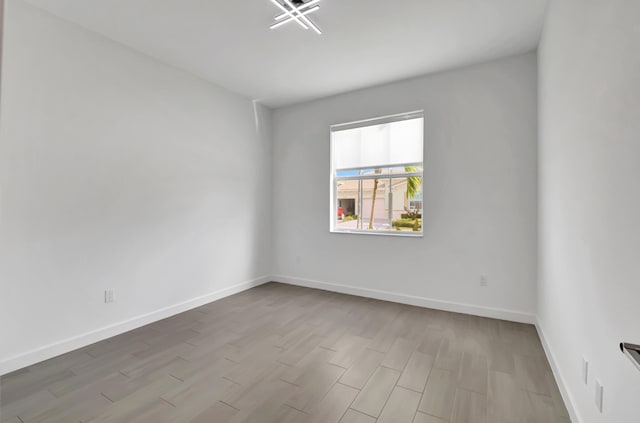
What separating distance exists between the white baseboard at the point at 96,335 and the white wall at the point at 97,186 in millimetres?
11

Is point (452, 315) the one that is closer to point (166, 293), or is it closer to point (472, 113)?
point (472, 113)

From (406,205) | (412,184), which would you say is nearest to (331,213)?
(406,205)

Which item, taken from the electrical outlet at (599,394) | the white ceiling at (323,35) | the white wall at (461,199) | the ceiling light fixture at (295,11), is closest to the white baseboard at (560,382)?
the electrical outlet at (599,394)

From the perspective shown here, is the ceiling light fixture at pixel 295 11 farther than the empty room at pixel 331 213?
Yes

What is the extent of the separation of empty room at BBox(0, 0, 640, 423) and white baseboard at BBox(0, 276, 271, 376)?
2 cm

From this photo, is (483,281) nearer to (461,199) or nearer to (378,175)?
(461,199)

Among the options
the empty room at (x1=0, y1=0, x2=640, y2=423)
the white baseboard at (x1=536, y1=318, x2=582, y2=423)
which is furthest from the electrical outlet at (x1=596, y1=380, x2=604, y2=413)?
the white baseboard at (x1=536, y1=318, x2=582, y2=423)

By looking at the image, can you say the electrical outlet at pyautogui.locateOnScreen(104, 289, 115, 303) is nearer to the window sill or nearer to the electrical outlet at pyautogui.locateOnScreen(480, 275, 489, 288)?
the window sill

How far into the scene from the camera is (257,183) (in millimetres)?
4836

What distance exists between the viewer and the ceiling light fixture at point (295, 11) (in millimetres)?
2480

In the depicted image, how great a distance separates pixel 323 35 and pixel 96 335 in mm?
3568

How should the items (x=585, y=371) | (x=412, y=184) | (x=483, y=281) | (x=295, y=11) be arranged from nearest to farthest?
1. (x=585, y=371)
2. (x=295, y=11)
3. (x=483, y=281)
4. (x=412, y=184)

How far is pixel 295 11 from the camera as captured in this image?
2.54 m

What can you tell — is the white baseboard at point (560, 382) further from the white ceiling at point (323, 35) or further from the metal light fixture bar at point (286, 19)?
the metal light fixture bar at point (286, 19)
